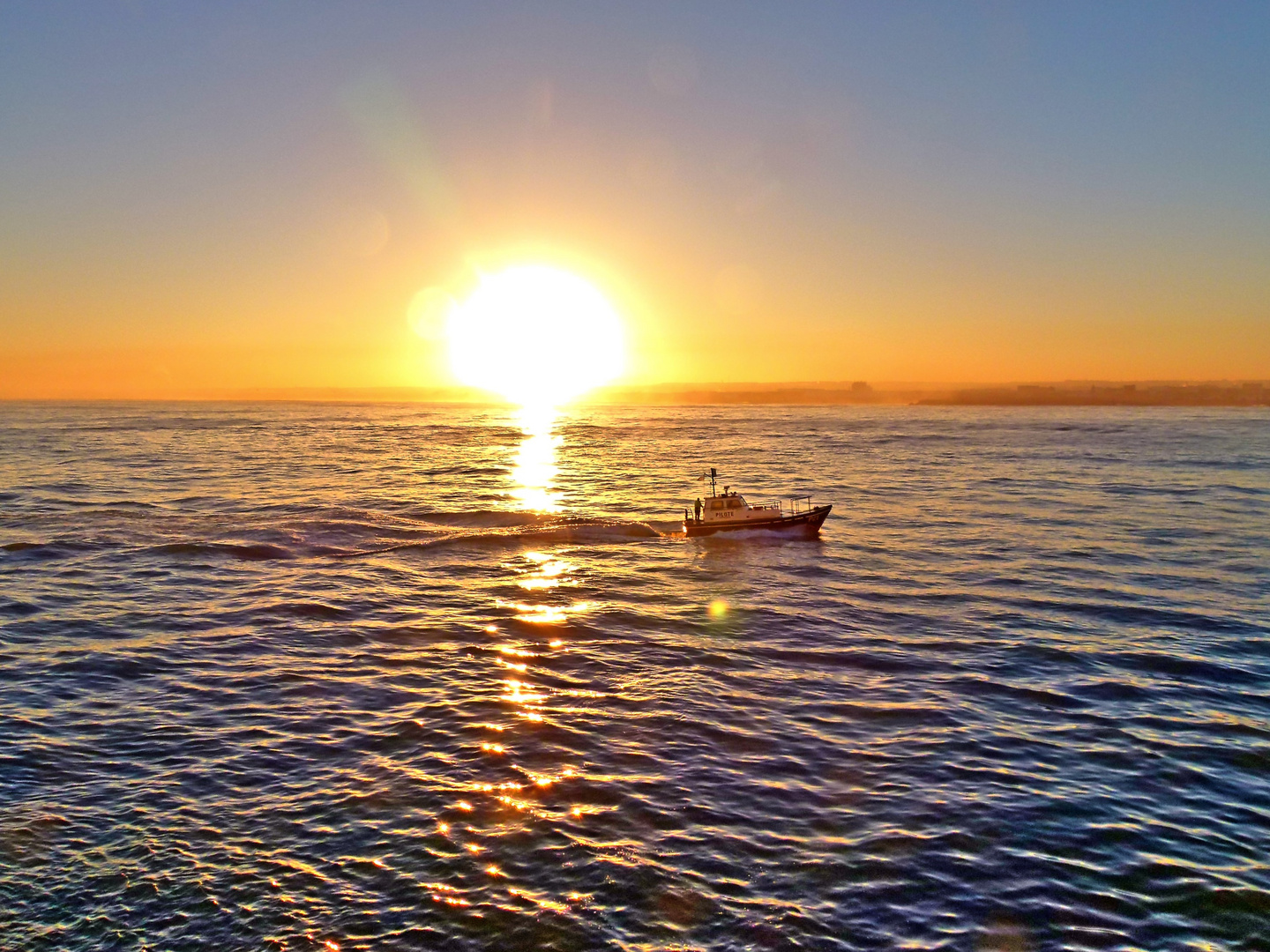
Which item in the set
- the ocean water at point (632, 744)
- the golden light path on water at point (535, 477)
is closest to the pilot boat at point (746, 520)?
the ocean water at point (632, 744)

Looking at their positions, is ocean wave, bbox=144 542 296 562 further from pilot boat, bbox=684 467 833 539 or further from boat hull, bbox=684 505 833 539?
boat hull, bbox=684 505 833 539

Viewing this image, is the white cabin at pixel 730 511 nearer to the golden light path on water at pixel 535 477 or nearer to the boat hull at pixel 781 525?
the boat hull at pixel 781 525

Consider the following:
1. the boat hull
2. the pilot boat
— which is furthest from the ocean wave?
the boat hull

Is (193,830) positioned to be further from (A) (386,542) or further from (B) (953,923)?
(A) (386,542)

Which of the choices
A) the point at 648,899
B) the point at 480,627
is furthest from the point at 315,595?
the point at 648,899

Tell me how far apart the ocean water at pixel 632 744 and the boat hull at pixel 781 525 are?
178 centimetres

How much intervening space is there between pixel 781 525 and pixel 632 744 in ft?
123

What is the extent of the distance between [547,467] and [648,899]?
353 ft

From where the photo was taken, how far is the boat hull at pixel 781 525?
58.3 metres

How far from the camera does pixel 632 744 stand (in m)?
22.6

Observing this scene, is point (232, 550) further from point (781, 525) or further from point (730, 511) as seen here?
point (781, 525)

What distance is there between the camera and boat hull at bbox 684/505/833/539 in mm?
58281

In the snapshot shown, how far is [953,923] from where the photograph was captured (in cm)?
1473

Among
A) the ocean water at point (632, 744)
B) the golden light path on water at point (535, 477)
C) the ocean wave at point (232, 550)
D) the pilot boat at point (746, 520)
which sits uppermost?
the pilot boat at point (746, 520)
